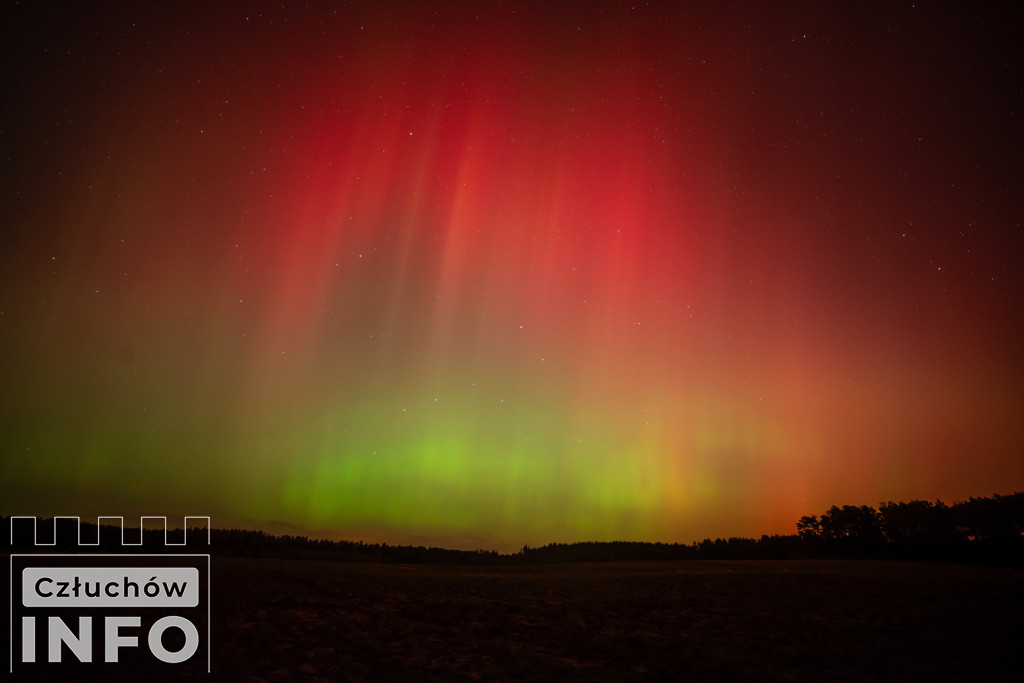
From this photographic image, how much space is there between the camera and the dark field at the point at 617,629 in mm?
13781

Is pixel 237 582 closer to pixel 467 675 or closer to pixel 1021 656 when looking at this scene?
pixel 467 675

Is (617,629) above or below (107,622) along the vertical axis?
below

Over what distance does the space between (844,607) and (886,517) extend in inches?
2490

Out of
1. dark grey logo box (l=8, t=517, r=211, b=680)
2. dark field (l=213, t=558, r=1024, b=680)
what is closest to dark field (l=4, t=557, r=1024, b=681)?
dark field (l=213, t=558, r=1024, b=680)

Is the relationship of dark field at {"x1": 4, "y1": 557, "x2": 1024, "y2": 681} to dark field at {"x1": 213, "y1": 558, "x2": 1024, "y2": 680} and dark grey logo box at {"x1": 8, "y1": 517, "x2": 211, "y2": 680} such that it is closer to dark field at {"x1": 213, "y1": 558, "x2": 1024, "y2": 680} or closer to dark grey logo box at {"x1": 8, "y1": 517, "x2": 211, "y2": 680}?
dark field at {"x1": 213, "y1": 558, "x2": 1024, "y2": 680}

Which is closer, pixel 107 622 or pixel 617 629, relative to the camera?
pixel 107 622

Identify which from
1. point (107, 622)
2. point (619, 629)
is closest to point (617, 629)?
point (619, 629)

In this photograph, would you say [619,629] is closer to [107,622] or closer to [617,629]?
[617,629]

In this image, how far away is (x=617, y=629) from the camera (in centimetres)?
1830

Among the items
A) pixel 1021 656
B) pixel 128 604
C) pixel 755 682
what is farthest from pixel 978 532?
pixel 128 604

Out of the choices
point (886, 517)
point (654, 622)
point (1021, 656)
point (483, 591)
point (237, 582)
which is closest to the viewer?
point (1021, 656)

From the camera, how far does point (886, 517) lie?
7238cm

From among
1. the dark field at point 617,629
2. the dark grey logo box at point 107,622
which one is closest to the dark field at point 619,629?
the dark field at point 617,629

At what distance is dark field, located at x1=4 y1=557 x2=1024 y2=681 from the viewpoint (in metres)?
13.8
